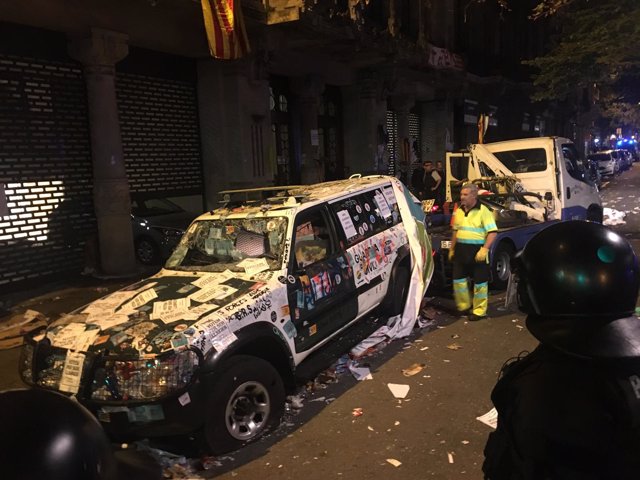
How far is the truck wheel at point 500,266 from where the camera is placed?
813 centimetres

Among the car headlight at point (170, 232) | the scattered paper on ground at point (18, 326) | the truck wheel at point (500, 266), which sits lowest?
the scattered paper on ground at point (18, 326)

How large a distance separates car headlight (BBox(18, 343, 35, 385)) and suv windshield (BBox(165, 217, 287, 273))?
1.49 metres

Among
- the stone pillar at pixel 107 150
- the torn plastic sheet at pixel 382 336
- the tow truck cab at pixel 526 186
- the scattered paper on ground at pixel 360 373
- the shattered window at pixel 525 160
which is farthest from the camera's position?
the shattered window at pixel 525 160

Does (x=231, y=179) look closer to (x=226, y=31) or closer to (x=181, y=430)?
(x=226, y=31)

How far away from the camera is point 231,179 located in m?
12.2

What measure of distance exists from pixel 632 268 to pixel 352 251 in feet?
13.4

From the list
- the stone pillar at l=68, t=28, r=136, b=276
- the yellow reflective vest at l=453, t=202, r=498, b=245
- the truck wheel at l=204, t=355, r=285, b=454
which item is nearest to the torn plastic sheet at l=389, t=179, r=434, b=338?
the yellow reflective vest at l=453, t=202, r=498, b=245

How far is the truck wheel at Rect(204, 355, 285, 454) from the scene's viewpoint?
3721 millimetres

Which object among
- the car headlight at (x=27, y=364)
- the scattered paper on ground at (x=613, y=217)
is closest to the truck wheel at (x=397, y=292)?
the car headlight at (x=27, y=364)

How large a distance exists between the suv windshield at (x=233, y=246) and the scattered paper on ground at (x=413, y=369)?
182 cm

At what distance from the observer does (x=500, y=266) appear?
840 centimetres

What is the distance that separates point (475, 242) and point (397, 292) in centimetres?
134

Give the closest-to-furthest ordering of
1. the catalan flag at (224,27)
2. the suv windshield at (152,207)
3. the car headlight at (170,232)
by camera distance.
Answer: the catalan flag at (224,27) → the car headlight at (170,232) → the suv windshield at (152,207)

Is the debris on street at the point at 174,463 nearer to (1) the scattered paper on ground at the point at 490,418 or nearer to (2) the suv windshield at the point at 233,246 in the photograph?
(2) the suv windshield at the point at 233,246
